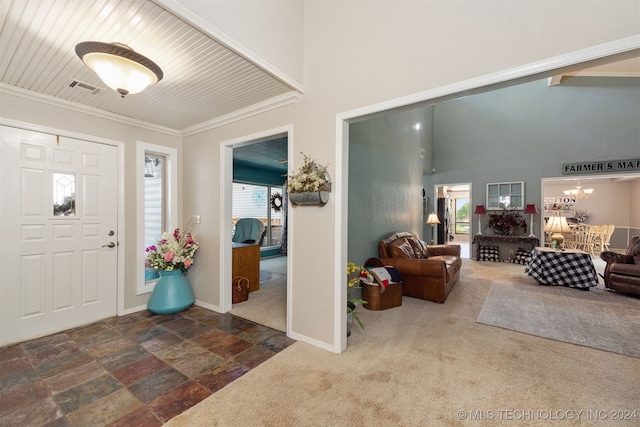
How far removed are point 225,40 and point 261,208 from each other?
20.0 ft

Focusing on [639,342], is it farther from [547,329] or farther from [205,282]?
[205,282]

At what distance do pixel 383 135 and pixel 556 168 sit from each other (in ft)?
16.7

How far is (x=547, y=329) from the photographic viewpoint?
2.83m

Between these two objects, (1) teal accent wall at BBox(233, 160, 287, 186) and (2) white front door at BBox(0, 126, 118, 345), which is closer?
(2) white front door at BBox(0, 126, 118, 345)

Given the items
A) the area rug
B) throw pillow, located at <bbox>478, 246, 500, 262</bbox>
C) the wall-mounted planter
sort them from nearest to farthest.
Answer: the wall-mounted planter → the area rug → throw pillow, located at <bbox>478, 246, 500, 262</bbox>

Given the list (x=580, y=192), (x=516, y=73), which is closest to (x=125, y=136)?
(x=516, y=73)

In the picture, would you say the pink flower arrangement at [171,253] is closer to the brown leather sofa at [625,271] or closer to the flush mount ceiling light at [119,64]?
the flush mount ceiling light at [119,64]

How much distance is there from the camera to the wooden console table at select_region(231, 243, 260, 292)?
3887mm

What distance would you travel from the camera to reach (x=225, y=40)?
1.88 meters

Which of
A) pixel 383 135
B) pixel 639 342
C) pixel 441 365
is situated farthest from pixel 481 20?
pixel 639 342

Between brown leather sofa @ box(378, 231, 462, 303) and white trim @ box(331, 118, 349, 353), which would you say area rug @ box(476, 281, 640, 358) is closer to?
brown leather sofa @ box(378, 231, 462, 303)

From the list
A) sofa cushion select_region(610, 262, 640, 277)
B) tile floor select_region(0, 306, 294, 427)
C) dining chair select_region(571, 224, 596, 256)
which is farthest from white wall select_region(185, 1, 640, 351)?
dining chair select_region(571, 224, 596, 256)

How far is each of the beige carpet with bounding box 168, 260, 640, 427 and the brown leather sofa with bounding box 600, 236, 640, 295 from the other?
2.64 metres

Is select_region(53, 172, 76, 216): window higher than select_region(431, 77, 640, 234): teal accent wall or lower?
lower
